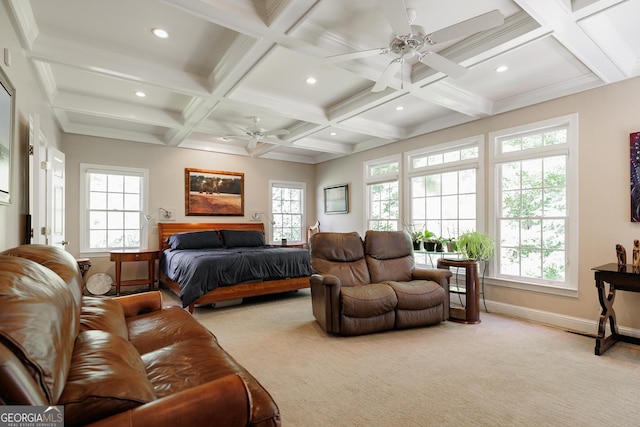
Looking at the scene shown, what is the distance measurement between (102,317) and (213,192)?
15.6 feet

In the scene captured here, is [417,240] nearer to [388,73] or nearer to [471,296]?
[471,296]

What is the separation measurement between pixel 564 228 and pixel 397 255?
A: 1882 mm

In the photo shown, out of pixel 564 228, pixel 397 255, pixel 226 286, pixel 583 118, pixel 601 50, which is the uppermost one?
pixel 601 50

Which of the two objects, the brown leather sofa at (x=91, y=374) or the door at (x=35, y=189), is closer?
the brown leather sofa at (x=91, y=374)

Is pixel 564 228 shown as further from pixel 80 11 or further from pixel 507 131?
pixel 80 11

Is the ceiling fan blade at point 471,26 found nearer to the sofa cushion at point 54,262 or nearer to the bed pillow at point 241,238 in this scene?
the sofa cushion at point 54,262

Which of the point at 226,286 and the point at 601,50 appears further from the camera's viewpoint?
the point at 226,286

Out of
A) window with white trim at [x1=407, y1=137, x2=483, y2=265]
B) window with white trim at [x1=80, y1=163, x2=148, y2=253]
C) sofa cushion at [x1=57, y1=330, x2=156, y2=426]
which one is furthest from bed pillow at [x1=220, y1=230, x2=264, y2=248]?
sofa cushion at [x1=57, y1=330, x2=156, y2=426]

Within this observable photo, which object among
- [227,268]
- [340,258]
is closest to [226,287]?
[227,268]

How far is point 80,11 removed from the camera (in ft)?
8.14

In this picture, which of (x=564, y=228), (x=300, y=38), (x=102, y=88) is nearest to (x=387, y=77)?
(x=300, y=38)

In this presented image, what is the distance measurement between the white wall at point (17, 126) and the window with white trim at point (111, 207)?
238cm

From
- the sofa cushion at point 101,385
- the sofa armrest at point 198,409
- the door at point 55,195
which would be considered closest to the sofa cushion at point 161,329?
the sofa cushion at point 101,385

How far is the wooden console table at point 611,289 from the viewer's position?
8.97 ft
